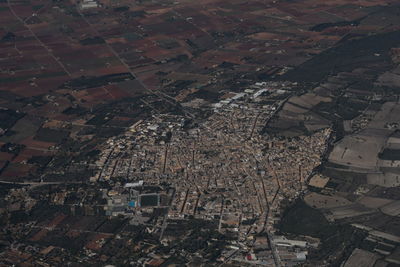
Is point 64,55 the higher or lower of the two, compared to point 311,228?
lower

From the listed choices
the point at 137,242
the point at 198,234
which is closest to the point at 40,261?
the point at 137,242

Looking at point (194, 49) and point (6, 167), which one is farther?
point (194, 49)

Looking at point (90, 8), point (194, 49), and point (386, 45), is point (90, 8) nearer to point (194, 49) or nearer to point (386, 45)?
point (194, 49)

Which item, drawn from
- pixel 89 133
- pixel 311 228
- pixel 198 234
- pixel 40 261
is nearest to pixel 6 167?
pixel 89 133

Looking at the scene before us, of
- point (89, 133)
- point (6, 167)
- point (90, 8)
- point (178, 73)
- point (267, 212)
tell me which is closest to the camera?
point (267, 212)

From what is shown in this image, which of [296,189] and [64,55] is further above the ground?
[296,189]

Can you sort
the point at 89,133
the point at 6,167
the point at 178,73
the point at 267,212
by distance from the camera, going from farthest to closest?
the point at 178,73 < the point at 89,133 < the point at 6,167 < the point at 267,212

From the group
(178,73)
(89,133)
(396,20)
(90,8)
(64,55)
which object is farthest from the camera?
(90,8)

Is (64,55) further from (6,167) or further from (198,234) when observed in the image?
(198,234)

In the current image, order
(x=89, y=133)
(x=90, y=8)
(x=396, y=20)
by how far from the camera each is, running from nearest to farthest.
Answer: (x=89, y=133), (x=396, y=20), (x=90, y=8)

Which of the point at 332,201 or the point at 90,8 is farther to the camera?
the point at 90,8
